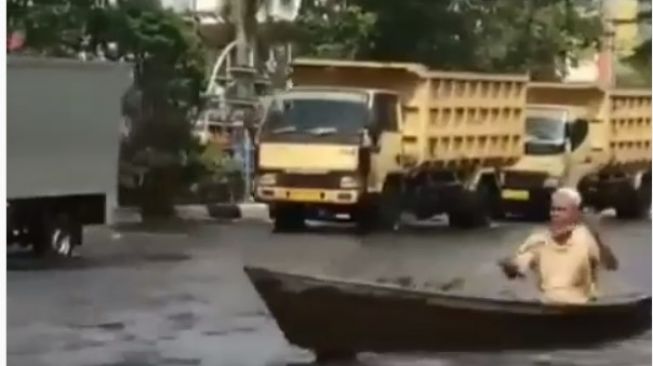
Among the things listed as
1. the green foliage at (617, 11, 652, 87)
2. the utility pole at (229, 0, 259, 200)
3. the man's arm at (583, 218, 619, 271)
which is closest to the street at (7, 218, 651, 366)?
the man's arm at (583, 218, 619, 271)

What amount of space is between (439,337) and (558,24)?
1.86 ft

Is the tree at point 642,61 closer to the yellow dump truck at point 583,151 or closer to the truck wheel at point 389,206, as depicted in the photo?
the yellow dump truck at point 583,151

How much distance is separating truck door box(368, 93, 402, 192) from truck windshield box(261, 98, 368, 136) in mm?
28

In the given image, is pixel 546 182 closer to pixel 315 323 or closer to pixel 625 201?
pixel 625 201

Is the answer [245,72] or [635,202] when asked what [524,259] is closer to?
[635,202]

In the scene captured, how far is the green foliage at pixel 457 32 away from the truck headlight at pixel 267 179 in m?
0.22

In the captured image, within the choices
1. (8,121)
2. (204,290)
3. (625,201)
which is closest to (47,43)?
(8,121)

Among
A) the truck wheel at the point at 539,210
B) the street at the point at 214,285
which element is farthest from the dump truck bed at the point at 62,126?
the truck wheel at the point at 539,210

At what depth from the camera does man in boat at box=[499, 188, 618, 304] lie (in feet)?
11.0

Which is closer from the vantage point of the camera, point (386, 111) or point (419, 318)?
point (419, 318)

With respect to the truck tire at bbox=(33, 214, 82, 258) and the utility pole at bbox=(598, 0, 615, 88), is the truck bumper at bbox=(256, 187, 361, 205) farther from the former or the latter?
the utility pole at bbox=(598, 0, 615, 88)

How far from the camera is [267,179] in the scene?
341 centimetres

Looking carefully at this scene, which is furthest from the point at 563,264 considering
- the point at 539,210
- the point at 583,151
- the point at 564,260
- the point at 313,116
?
the point at 313,116

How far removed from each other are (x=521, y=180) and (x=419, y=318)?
0.33 metres
